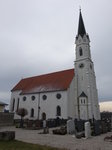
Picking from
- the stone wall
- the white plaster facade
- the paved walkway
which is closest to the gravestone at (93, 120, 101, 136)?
the paved walkway

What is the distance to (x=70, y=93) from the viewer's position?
3103 centimetres

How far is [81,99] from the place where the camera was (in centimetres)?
3011

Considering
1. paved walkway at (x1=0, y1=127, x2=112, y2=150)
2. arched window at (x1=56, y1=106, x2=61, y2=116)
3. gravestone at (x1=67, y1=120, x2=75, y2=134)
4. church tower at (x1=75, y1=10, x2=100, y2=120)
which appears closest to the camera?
paved walkway at (x1=0, y1=127, x2=112, y2=150)

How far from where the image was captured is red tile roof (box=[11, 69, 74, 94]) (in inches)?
1280

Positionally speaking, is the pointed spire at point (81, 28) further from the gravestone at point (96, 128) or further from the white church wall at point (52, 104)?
the gravestone at point (96, 128)

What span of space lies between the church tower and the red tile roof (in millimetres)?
2403

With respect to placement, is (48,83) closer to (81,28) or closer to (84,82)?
(84,82)

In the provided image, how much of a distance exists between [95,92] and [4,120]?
19.4 m

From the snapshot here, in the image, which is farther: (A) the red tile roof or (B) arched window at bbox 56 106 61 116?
(A) the red tile roof

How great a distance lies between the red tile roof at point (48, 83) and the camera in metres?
32.5

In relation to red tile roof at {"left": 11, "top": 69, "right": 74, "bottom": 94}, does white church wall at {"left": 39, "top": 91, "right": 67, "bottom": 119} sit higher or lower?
lower

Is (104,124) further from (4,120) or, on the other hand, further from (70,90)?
(4,120)

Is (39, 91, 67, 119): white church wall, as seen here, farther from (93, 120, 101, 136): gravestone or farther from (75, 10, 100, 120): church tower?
(93, 120, 101, 136): gravestone

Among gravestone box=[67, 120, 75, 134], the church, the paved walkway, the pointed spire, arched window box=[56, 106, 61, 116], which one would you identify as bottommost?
the paved walkway
